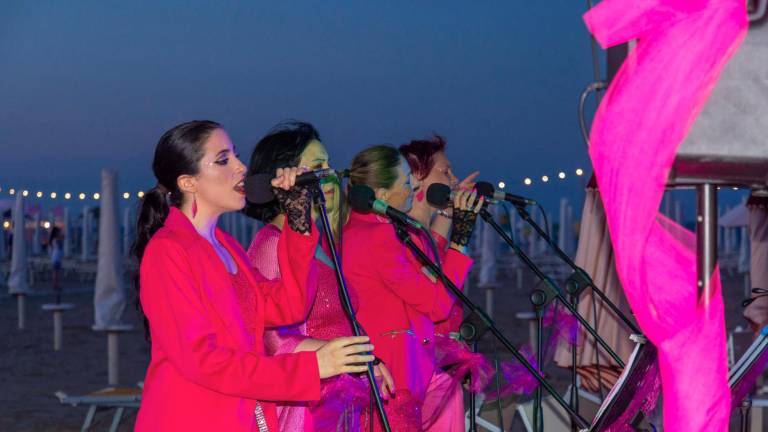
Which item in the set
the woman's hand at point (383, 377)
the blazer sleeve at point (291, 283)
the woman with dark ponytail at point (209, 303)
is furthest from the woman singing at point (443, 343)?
the woman with dark ponytail at point (209, 303)

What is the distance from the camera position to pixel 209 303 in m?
2.68

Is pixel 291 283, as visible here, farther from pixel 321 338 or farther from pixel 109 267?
pixel 109 267

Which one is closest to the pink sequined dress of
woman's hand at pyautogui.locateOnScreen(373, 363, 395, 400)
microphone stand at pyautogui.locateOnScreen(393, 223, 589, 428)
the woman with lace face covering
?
A: the woman with lace face covering

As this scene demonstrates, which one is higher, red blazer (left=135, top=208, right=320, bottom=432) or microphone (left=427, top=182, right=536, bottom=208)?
microphone (left=427, top=182, right=536, bottom=208)

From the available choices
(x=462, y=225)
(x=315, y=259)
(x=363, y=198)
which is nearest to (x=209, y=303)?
(x=363, y=198)

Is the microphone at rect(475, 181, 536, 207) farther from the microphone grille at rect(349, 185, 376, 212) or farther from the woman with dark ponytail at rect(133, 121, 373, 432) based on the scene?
the woman with dark ponytail at rect(133, 121, 373, 432)

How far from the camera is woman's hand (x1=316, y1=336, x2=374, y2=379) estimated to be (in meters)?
2.49

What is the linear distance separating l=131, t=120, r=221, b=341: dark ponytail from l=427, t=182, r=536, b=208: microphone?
87 centimetres

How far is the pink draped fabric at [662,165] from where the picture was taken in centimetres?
209

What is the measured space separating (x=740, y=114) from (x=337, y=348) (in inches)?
44.3

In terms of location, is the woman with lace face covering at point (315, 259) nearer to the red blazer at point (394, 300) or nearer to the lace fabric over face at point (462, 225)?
the red blazer at point (394, 300)

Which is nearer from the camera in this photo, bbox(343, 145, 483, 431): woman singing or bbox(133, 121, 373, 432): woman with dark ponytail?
bbox(133, 121, 373, 432): woman with dark ponytail

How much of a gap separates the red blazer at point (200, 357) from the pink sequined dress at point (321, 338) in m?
0.26

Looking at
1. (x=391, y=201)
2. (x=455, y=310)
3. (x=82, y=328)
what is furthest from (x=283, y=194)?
(x=82, y=328)
